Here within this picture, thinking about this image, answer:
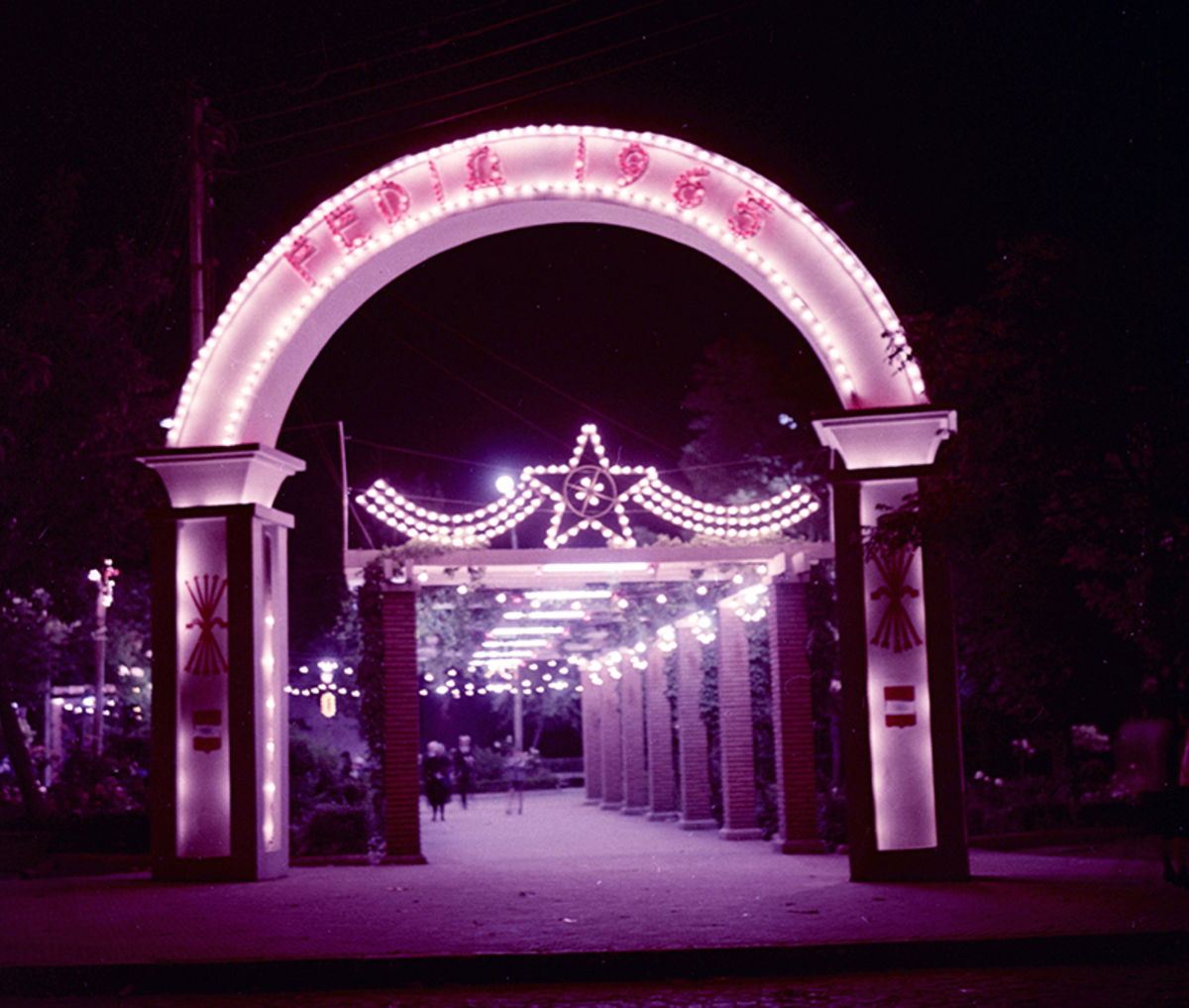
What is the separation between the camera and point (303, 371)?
14320 mm

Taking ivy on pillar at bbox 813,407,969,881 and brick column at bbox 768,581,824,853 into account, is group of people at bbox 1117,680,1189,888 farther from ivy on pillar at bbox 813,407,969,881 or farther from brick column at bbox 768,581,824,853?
brick column at bbox 768,581,824,853

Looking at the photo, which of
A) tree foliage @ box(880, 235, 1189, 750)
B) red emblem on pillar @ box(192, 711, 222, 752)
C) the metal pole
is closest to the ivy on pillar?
tree foliage @ box(880, 235, 1189, 750)

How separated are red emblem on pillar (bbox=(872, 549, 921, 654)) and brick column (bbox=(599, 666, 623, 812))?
17.4 meters

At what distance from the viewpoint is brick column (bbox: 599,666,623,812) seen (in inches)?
1166

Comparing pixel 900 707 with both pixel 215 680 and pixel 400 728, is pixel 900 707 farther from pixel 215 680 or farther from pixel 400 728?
pixel 215 680

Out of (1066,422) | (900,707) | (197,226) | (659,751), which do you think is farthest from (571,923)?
(659,751)

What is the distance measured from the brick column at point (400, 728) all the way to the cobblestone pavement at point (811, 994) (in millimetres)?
8134

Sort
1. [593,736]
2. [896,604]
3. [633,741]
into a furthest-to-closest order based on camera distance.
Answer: [593,736] < [633,741] < [896,604]

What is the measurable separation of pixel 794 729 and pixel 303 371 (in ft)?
23.9

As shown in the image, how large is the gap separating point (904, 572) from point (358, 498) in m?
6.53

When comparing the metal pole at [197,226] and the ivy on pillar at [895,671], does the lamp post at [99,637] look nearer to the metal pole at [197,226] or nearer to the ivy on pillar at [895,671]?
the metal pole at [197,226]

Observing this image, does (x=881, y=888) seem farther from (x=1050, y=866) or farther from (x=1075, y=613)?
(x=1075, y=613)

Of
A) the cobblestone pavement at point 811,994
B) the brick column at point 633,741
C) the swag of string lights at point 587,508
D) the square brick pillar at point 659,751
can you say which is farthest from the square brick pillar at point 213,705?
the brick column at point 633,741

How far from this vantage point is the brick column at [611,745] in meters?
29.6
